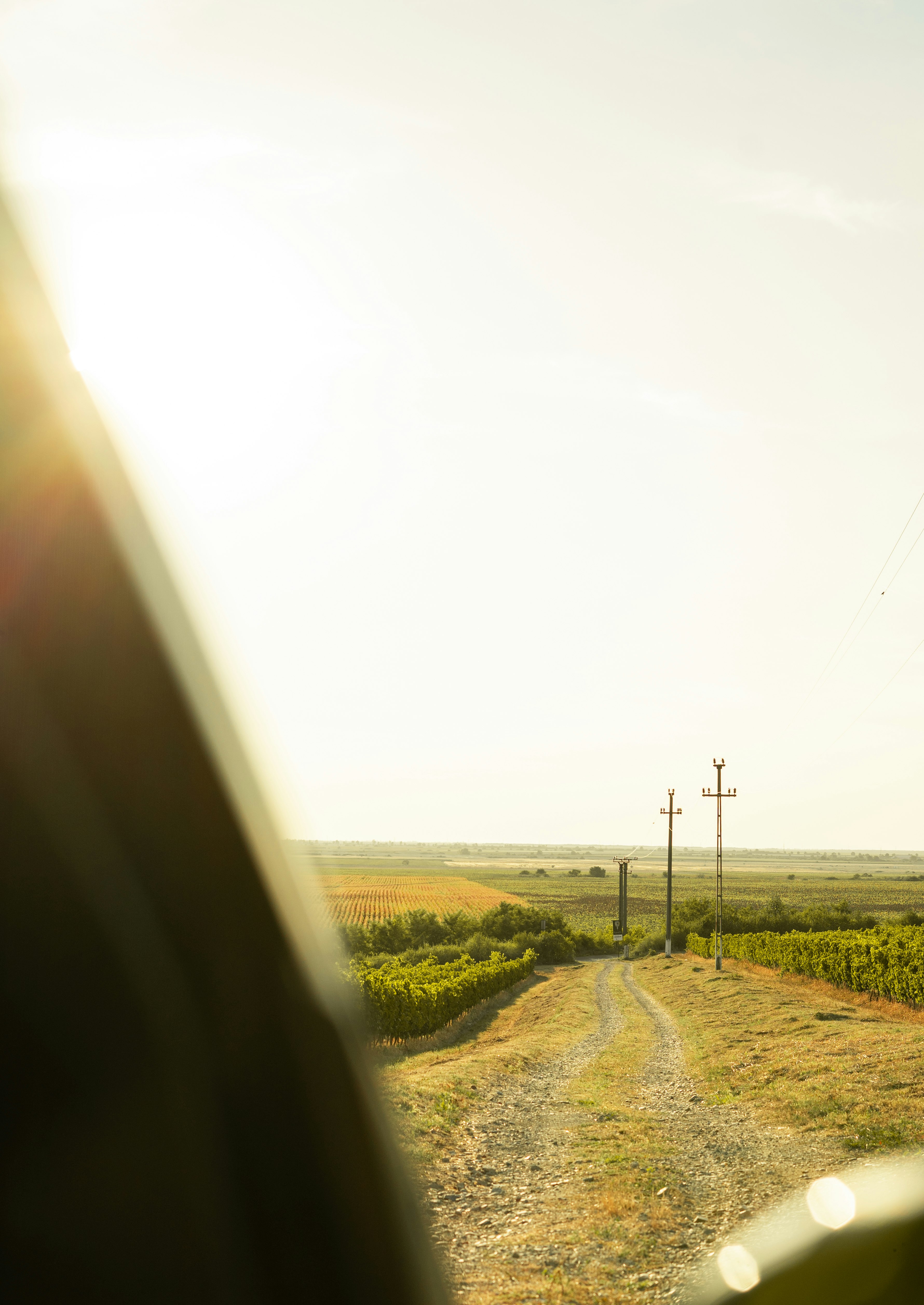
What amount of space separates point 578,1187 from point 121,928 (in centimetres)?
795

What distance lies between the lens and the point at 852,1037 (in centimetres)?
2064

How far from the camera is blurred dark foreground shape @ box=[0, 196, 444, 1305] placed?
4949mm

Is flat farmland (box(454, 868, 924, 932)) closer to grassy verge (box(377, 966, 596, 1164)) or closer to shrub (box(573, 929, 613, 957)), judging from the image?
shrub (box(573, 929, 613, 957))

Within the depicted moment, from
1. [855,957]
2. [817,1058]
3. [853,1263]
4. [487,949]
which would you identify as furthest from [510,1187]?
[487,949]

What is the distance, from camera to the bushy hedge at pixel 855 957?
104 ft

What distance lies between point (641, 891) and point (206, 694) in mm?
192310

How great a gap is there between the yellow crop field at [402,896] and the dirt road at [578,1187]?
1824 inches

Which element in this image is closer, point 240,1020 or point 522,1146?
point 240,1020

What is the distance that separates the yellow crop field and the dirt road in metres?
46.3

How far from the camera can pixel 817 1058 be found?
1833 centimetres

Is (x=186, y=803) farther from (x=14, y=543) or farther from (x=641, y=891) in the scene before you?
(x=641, y=891)

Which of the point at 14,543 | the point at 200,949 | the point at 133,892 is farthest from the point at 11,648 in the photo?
the point at 200,949

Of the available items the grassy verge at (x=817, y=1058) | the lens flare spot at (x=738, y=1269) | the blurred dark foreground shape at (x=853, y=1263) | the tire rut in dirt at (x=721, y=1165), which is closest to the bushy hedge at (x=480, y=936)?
the grassy verge at (x=817, y=1058)

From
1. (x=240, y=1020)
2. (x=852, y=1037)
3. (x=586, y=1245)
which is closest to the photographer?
(x=240, y=1020)
